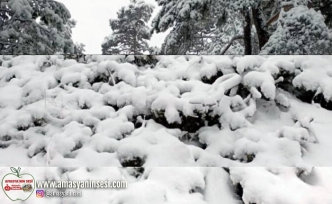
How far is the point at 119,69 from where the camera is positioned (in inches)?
102

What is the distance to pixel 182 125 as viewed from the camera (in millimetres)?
2092

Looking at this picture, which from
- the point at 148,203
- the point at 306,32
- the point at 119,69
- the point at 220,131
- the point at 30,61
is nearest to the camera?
the point at 148,203

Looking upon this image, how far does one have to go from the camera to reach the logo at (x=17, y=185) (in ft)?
5.50


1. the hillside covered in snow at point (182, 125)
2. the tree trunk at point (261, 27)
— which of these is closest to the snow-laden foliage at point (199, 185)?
the hillside covered in snow at point (182, 125)

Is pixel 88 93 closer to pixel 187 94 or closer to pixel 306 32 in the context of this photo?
pixel 187 94

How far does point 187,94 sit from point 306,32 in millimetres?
2638

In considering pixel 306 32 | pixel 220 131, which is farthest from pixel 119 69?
pixel 306 32

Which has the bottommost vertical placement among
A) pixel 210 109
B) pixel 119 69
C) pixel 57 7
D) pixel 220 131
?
pixel 220 131

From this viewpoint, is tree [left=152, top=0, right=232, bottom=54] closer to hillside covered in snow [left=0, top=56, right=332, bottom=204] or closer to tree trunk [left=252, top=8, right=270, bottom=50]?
tree trunk [left=252, top=8, right=270, bottom=50]

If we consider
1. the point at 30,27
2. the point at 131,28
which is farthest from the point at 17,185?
the point at 131,28

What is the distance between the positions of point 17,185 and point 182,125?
1039 millimetres

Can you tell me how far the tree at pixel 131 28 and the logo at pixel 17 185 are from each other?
749cm

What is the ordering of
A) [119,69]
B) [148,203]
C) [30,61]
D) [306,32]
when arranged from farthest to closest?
[306,32], [30,61], [119,69], [148,203]

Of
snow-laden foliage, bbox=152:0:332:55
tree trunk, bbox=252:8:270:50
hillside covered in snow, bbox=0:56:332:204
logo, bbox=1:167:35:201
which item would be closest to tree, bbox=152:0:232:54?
snow-laden foliage, bbox=152:0:332:55
